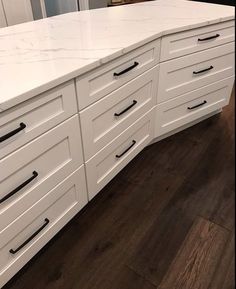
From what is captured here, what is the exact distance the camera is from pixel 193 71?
5.61 feet

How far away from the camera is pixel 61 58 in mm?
1049

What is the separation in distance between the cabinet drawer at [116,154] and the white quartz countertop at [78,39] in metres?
0.45

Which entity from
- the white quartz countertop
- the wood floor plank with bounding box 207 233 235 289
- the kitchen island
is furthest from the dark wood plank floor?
the white quartz countertop

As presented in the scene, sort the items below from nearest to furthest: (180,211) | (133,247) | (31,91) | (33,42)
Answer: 1. (31,91)
2. (33,42)
3. (133,247)
4. (180,211)

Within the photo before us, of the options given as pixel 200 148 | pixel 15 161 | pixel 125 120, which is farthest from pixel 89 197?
pixel 200 148

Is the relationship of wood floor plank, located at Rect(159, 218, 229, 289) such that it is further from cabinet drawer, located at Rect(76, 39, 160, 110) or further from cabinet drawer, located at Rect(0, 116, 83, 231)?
cabinet drawer, located at Rect(76, 39, 160, 110)

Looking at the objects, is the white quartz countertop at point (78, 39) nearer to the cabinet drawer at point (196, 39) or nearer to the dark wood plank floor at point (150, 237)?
the cabinet drawer at point (196, 39)

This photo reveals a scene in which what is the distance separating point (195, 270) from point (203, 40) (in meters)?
1.21

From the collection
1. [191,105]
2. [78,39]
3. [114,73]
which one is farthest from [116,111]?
[191,105]

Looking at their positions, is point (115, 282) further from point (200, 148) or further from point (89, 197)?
point (200, 148)

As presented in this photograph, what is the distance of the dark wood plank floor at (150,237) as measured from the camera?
121 centimetres

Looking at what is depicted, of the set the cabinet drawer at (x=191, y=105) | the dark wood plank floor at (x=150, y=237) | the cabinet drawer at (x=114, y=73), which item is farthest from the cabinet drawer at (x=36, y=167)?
the cabinet drawer at (x=191, y=105)

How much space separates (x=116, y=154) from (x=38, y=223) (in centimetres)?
53

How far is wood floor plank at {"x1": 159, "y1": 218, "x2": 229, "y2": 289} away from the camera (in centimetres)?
120
